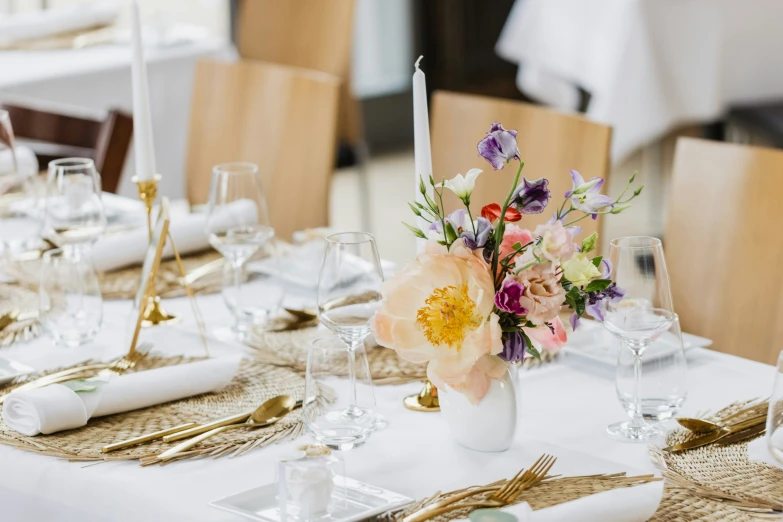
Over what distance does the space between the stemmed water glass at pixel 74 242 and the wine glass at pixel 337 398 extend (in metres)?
0.48

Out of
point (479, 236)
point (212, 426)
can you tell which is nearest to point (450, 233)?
point (479, 236)

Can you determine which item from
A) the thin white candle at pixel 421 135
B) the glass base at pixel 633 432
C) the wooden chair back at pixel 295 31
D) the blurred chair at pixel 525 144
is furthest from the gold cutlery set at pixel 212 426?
the wooden chair back at pixel 295 31

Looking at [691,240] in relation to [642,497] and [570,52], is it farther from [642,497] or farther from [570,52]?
[570,52]

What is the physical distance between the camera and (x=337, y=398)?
1.17 m

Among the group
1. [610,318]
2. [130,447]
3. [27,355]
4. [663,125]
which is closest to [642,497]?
[610,318]

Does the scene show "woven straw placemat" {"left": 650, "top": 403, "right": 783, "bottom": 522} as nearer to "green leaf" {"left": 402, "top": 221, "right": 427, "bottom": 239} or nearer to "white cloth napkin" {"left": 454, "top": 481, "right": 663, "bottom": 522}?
"white cloth napkin" {"left": 454, "top": 481, "right": 663, "bottom": 522}

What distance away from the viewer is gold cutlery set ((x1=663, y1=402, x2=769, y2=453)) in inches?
44.3

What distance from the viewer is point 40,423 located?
1.17 meters

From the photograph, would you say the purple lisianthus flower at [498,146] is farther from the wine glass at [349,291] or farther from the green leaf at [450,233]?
the wine glass at [349,291]

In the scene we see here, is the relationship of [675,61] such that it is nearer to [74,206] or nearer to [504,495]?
[74,206]

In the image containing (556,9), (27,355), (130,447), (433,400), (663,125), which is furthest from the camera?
(556,9)

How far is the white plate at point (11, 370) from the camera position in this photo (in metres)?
1.34

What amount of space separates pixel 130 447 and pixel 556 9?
2841mm

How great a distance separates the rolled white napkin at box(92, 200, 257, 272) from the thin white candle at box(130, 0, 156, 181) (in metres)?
0.15
